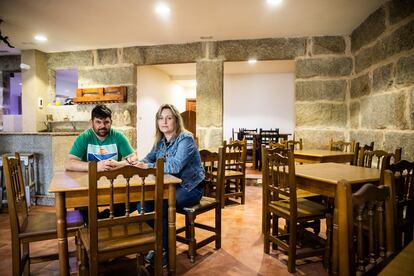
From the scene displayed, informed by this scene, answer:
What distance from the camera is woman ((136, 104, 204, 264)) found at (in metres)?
2.05

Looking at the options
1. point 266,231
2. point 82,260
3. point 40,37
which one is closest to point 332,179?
point 266,231

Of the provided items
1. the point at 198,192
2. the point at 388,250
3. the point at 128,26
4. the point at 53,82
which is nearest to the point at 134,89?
the point at 128,26

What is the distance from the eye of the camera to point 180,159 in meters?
2.05

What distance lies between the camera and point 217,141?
4797 mm

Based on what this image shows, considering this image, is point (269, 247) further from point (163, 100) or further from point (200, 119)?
point (163, 100)

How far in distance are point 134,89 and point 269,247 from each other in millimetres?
3813

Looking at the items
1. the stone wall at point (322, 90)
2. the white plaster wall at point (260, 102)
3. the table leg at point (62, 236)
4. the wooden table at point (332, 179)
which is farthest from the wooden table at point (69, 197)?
the white plaster wall at point (260, 102)

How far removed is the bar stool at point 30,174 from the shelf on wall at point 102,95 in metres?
1.77

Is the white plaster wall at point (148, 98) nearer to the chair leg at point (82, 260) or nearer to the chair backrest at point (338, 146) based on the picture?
the chair backrest at point (338, 146)

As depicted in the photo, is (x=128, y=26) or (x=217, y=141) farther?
(x=217, y=141)

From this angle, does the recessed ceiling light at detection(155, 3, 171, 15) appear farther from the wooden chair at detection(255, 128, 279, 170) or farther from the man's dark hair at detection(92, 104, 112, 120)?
the wooden chair at detection(255, 128, 279, 170)

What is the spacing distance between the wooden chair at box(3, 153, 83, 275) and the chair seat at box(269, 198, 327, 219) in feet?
4.62

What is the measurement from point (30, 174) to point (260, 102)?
6433mm

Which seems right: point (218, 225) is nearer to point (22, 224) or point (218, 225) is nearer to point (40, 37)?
point (22, 224)
